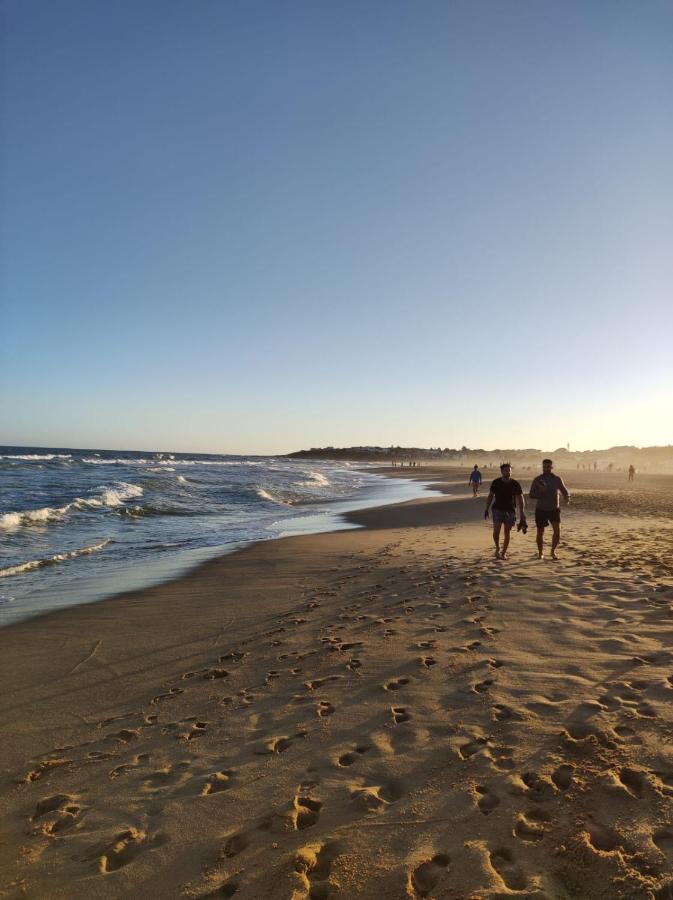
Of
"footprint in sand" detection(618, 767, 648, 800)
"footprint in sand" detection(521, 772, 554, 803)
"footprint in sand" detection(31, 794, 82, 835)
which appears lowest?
"footprint in sand" detection(31, 794, 82, 835)

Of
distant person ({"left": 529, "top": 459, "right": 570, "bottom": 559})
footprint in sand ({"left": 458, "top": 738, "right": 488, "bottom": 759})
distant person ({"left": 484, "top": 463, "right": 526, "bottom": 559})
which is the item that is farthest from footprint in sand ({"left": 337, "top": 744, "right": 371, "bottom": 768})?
distant person ({"left": 529, "top": 459, "right": 570, "bottom": 559})

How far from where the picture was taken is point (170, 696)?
505 centimetres

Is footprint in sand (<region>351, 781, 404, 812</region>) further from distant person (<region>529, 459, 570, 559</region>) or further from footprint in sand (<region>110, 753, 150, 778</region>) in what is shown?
distant person (<region>529, 459, 570, 559</region>)

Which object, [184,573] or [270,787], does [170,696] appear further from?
[184,573]

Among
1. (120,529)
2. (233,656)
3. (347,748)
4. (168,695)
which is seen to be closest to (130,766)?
(168,695)

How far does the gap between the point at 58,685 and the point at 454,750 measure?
13.4ft

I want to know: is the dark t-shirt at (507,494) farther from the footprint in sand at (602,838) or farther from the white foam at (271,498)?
the white foam at (271,498)

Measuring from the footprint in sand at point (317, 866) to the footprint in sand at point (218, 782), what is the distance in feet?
2.74

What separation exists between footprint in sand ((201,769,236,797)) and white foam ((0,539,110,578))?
9024 mm

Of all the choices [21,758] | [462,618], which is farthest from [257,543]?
[21,758]

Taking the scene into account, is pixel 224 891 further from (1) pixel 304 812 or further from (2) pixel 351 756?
(2) pixel 351 756

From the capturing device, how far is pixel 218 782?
3.58 meters

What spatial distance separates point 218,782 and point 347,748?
94 cm

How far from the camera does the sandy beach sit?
2.78 m
